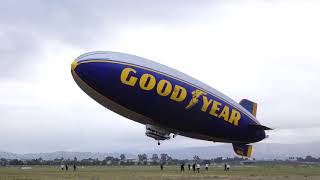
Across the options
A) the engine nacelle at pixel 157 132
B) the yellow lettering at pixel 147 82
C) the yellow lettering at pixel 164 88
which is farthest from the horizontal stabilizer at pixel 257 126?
the yellow lettering at pixel 147 82

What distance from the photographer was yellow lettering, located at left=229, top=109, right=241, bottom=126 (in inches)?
1683

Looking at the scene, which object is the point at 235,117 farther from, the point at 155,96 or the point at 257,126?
the point at 155,96

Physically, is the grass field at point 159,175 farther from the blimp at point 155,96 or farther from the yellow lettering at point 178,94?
the yellow lettering at point 178,94

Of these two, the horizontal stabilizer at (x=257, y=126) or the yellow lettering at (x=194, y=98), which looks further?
the horizontal stabilizer at (x=257, y=126)

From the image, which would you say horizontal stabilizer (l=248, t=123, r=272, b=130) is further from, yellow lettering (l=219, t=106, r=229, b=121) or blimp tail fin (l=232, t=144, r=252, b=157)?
blimp tail fin (l=232, t=144, r=252, b=157)

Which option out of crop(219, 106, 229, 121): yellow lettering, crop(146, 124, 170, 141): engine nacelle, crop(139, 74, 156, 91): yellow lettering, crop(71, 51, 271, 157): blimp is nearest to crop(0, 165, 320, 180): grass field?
crop(146, 124, 170, 141): engine nacelle

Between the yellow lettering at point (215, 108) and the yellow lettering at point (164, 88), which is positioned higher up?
the yellow lettering at point (164, 88)

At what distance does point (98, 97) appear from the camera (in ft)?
120

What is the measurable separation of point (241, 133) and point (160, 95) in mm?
12257

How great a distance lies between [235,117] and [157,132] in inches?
282

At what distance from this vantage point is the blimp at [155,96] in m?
34.8

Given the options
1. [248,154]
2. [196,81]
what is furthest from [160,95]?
[248,154]

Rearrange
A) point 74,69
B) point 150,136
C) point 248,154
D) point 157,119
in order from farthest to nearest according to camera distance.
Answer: point 248,154 → point 150,136 → point 157,119 → point 74,69

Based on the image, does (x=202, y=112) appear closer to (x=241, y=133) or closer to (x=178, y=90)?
(x=178, y=90)
